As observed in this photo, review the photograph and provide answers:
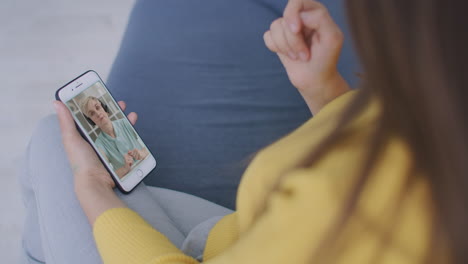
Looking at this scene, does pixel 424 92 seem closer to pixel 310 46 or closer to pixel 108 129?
pixel 310 46

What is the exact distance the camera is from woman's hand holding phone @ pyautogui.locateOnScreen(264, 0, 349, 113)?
58 centimetres

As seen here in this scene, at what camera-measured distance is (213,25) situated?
3.75 ft

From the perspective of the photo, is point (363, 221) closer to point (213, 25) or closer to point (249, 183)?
point (249, 183)

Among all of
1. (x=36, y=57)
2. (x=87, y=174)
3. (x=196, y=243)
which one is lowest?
(x=196, y=243)

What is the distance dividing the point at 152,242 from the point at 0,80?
3.85 feet

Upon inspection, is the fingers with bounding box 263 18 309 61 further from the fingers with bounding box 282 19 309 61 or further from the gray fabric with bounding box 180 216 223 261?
the gray fabric with bounding box 180 216 223 261

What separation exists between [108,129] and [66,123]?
83 mm

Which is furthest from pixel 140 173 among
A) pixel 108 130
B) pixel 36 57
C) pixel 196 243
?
pixel 36 57

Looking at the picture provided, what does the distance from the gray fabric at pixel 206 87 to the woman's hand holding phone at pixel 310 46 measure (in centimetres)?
23

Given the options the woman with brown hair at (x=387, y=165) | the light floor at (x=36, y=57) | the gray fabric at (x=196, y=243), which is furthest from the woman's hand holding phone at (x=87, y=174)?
the light floor at (x=36, y=57)

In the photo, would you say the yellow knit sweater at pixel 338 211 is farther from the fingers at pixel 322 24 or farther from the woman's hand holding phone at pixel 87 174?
the woman's hand holding phone at pixel 87 174

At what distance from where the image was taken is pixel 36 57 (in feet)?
5.20

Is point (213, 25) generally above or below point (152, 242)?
above

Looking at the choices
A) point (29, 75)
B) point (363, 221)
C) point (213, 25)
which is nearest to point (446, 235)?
point (363, 221)
